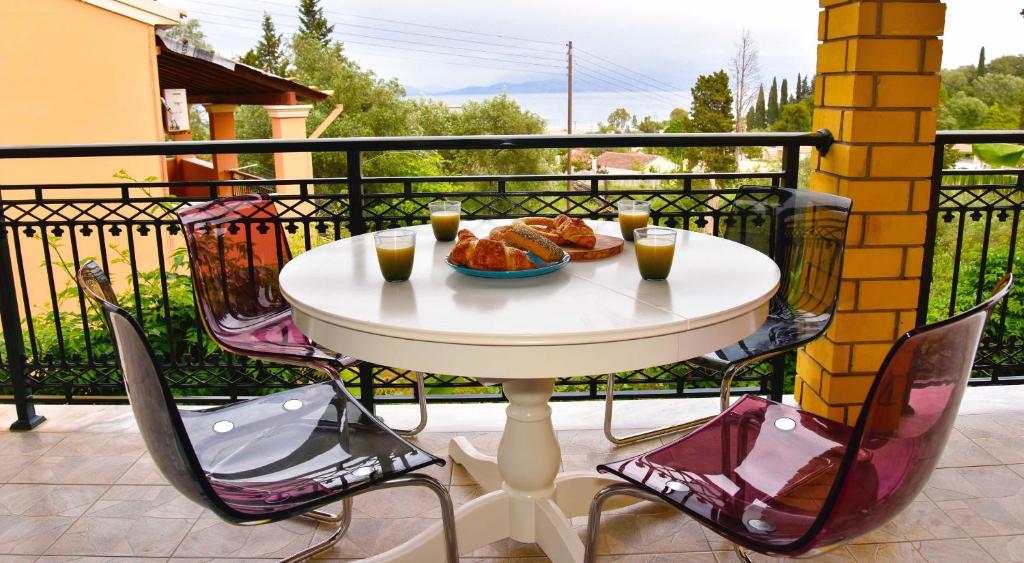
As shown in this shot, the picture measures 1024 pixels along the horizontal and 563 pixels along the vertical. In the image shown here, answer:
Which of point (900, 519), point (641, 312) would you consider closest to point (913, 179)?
point (900, 519)

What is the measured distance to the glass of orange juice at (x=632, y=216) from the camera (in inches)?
74.0

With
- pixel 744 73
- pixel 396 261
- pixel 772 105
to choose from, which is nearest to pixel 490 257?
pixel 396 261

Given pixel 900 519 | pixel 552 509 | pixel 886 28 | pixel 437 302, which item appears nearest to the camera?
pixel 437 302

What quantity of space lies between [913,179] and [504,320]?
1697 millimetres

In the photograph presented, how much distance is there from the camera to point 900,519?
204cm

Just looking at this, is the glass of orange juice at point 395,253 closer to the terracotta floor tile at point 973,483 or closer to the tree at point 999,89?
the terracotta floor tile at point 973,483

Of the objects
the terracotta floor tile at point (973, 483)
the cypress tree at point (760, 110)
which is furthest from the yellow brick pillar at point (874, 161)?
the cypress tree at point (760, 110)

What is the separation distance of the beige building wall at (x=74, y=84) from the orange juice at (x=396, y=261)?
6180 mm

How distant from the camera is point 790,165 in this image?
8.49 feet

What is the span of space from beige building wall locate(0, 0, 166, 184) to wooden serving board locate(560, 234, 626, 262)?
6210 mm

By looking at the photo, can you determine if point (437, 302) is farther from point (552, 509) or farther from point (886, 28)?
point (886, 28)

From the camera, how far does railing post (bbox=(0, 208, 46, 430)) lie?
262 centimetres

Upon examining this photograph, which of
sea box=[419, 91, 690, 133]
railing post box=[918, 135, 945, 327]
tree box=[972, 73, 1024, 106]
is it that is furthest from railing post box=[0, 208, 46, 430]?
sea box=[419, 91, 690, 133]

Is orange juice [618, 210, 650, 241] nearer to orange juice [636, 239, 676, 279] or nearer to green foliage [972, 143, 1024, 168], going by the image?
orange juice [636, 239, 676, 279]
